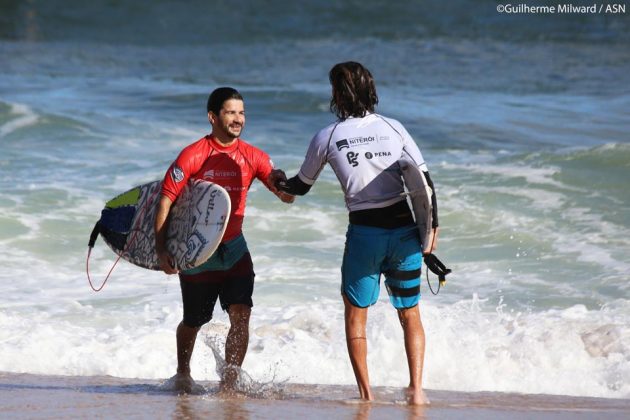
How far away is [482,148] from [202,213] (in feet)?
30.9

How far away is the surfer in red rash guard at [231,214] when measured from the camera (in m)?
5.25

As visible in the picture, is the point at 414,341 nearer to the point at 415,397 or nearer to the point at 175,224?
the point at 415,397

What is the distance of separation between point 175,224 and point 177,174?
0.31 meters

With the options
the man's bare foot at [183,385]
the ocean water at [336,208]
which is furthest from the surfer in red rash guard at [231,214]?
the ocean water at [336,208]

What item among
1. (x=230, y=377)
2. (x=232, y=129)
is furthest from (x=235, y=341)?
(x=232, y=129)

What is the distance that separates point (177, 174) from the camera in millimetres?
5242

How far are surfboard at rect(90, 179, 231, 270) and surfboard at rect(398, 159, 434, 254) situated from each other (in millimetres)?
880

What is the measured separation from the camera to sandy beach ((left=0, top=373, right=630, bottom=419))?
494cm

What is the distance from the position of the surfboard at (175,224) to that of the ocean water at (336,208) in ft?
2.15

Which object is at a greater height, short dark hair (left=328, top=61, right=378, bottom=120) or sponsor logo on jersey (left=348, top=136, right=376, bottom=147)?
short dark hair (left=328, top=61, right=378, bottom=120)

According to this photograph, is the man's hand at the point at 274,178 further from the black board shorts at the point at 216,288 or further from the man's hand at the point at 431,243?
the man's hand at the point at 431,243

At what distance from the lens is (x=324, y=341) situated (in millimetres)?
7199

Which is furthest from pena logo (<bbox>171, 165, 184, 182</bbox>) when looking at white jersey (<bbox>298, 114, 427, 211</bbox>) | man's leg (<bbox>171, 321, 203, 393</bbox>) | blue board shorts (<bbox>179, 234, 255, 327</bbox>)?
man's leg (<bbox>171, 321, 203, 393</bbox>)

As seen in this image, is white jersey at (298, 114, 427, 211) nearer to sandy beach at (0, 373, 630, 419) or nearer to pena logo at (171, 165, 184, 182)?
pena logo at (171, 165, 184, 182)
